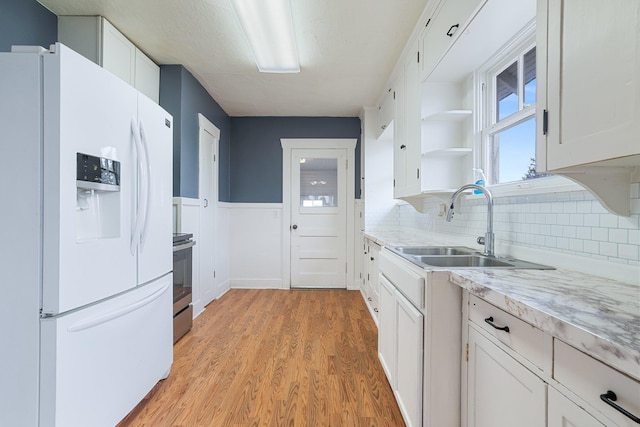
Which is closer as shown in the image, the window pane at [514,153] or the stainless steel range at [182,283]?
the window pane at [514,153]

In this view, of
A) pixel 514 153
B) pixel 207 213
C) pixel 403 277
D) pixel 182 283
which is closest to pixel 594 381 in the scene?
pixel 403 277

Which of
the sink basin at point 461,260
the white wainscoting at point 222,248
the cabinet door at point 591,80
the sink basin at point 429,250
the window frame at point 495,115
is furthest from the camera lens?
the white wainscoting at point 222,248

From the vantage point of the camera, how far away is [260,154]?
13.5ft

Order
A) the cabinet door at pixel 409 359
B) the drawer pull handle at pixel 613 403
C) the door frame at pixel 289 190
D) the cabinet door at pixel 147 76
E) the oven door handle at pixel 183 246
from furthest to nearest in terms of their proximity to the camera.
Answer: the door frame at pixel 289 190
the cabinet door at pixel 147 76
the oven door handle at pixel 183 246
the cabinet door at pixel 409 359
the drawer pull handle at pixel 613 403

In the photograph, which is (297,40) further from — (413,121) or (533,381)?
(533,381)

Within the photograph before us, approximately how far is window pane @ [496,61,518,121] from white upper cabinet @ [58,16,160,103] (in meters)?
2.72

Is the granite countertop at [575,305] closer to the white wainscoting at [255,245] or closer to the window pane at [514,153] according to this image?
the window pane at [514,153]

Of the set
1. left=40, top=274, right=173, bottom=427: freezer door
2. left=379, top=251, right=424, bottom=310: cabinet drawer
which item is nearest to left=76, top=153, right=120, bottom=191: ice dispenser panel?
left=40, top=274, right=173, bottom=427: freezer door

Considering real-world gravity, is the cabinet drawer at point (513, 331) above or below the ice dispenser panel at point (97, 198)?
below

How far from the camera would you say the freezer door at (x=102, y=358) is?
3.50 ft

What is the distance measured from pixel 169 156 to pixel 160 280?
31.0 inches

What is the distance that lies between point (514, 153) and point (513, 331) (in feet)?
3.95

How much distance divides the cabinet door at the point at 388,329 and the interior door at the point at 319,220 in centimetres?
217

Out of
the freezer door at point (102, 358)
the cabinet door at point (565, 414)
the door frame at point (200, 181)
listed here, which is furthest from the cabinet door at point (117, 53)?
the cabinet door at point (565, 414)
